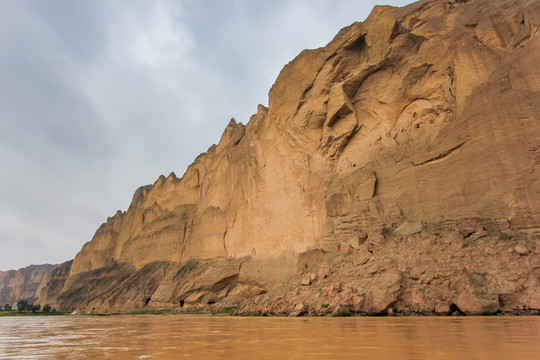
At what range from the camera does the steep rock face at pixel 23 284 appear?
103 m

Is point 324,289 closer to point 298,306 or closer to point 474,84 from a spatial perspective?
point 298,306

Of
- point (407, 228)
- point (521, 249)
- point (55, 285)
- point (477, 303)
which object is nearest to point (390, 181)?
point (407, 228)

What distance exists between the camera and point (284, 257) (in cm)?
2411

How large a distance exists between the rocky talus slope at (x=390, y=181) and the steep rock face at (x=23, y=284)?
293 ft

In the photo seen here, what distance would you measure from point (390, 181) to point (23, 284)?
12396 cm

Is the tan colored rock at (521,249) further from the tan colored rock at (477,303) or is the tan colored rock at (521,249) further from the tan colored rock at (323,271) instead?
the tan colored rock at (323,271)

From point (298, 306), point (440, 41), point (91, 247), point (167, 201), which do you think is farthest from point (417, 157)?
point (91, 247)

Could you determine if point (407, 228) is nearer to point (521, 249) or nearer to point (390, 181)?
point (390, 181)

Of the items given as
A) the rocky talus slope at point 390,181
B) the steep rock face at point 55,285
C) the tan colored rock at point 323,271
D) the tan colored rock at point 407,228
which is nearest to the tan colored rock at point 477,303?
the rocky talus slope at point 390,181

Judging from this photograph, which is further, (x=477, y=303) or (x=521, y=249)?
(x=521, y=249)

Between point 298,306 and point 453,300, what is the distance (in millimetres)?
6373

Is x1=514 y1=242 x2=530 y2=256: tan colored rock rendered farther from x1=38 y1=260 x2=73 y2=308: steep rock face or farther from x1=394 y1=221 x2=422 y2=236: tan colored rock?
x1=38 y1=260 x2=73 y2=308: steep rock face

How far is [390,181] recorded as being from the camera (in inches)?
752

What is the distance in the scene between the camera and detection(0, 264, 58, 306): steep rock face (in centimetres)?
10269
